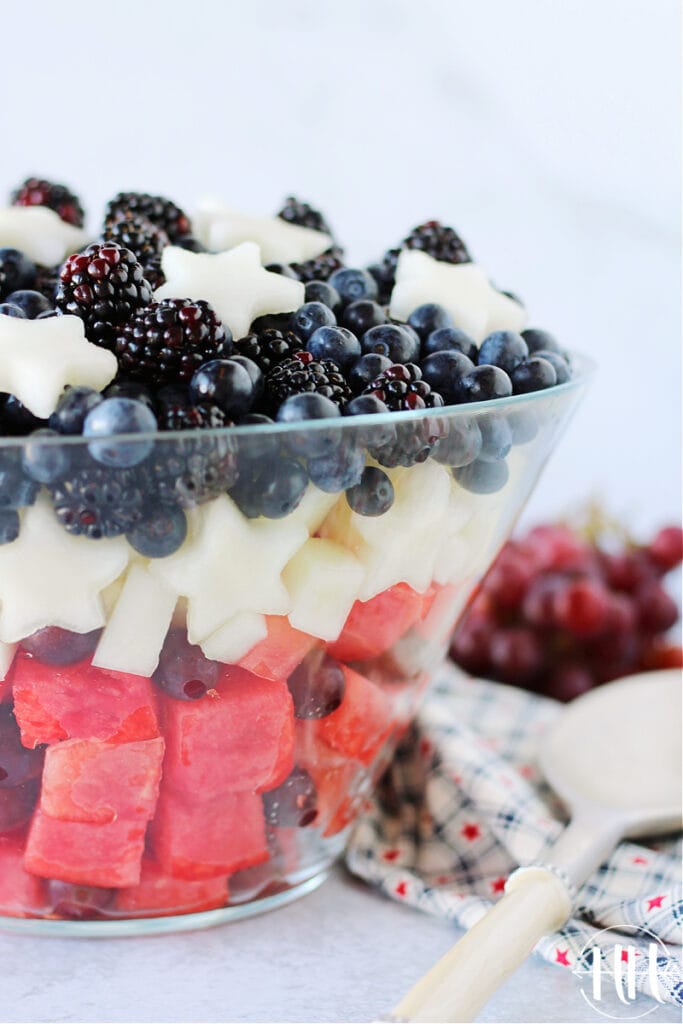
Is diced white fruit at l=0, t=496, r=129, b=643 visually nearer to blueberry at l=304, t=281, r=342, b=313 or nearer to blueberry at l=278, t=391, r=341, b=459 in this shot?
blueberry at l=278, t=391, r=341, b=459

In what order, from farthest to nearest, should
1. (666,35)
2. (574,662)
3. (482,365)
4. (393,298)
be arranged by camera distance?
(666,35), (574,662), (393,298), (482,365)

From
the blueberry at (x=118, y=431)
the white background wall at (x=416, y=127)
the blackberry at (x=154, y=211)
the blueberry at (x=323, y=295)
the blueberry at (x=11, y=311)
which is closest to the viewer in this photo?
the blueberry at (x=118, y=431)

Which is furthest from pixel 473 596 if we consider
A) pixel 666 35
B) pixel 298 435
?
pixel 666 35

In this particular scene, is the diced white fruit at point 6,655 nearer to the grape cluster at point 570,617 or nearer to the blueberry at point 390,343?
the blueberry at point 390,343

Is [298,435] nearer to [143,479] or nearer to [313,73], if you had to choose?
[143,479]

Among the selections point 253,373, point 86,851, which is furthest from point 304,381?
point 86,851

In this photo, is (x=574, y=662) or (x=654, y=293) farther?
(x=654, y=293)

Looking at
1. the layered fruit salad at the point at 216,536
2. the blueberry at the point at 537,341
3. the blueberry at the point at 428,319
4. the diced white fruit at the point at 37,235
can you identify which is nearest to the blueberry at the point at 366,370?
the layered fruit salad at the point at 216,536
